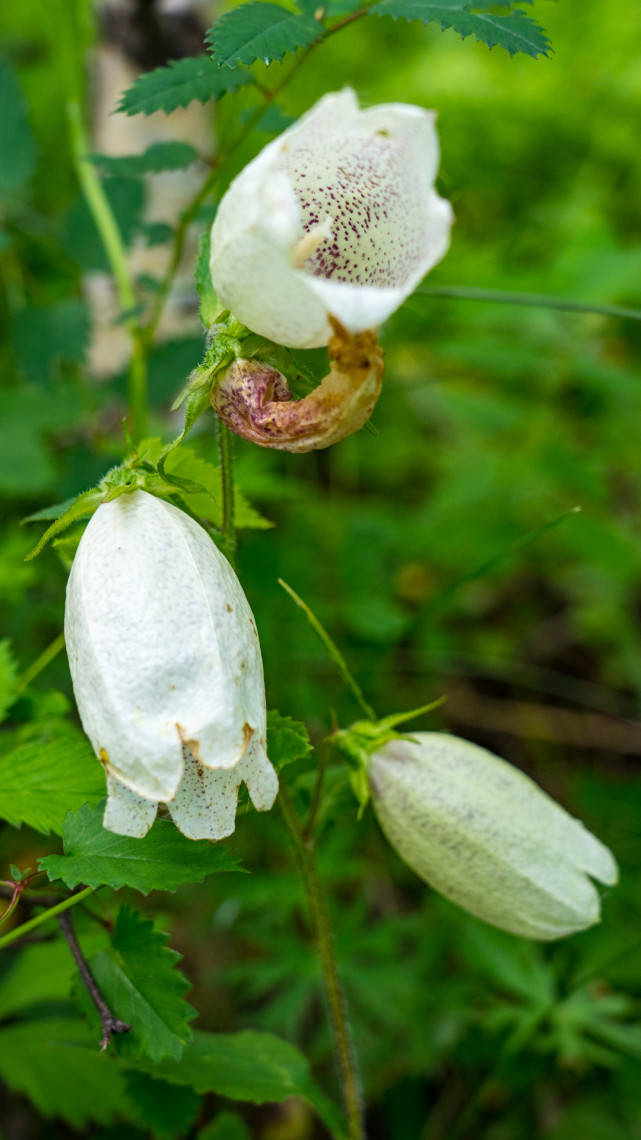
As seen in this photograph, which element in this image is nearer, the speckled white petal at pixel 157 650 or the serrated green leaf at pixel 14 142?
the speckled white petal at pixel 157 650

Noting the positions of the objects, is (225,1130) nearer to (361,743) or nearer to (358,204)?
(361,743)

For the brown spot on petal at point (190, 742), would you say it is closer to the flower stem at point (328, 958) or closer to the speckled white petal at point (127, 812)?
the speckled white petal at point (127, 812)

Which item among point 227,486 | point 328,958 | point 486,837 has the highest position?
point 227,486

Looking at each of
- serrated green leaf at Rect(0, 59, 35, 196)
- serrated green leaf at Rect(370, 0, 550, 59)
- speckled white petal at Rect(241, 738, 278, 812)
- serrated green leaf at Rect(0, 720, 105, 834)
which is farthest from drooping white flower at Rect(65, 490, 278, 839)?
serrated green leaf at Rect(0, 59, 35, 196)

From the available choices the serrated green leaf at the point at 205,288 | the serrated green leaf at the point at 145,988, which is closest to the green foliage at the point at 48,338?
the serrated green leaf at the point at 205,288

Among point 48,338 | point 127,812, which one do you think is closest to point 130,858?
point 127,812

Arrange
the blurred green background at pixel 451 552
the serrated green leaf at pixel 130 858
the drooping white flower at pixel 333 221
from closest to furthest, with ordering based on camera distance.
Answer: the drooping white flower at pixel 333 221 → the serrated green leaf at pixel 130 858 → the blurred green background at pixel 451 552

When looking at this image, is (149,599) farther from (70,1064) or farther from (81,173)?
(81,173)

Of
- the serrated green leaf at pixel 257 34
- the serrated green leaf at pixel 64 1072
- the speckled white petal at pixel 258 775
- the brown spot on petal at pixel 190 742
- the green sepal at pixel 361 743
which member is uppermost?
the serrated green leaf at pixel 257 34
